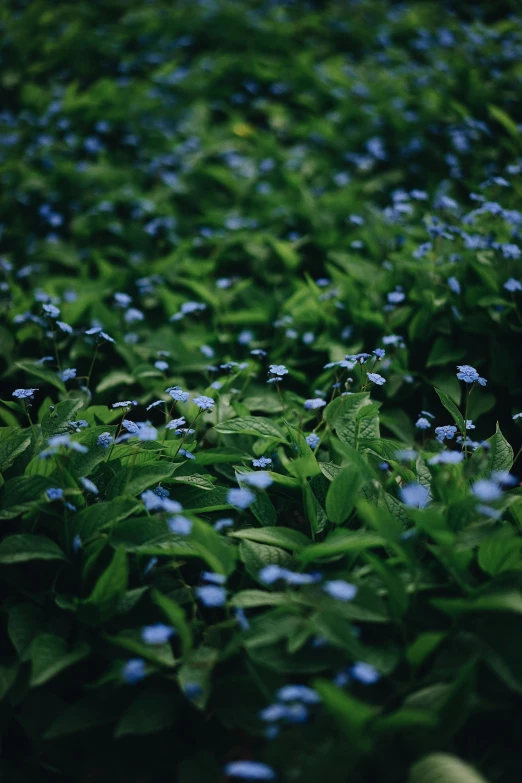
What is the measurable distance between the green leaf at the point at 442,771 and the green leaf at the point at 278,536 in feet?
2.69

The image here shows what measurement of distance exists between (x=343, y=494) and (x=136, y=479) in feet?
2.83

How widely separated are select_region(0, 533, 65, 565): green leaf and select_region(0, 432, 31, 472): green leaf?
382mm

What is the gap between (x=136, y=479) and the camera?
2.51 metres

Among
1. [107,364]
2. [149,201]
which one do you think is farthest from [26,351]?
[149,201]

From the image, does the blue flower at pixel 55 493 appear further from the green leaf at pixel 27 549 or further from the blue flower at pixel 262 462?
the blue flower at pixel 262 462

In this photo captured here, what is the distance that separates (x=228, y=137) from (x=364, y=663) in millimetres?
5708

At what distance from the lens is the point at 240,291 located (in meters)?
4.28

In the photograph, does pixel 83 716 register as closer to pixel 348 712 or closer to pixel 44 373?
pixel 348 712

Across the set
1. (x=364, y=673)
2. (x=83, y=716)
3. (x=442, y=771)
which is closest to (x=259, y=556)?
(x=364, y=673)

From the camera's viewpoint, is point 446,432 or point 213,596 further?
point 446,432

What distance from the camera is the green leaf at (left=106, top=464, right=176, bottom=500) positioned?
246 cm

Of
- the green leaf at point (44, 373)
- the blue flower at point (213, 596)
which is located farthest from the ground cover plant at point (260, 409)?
the green leaf at point (44, 373)

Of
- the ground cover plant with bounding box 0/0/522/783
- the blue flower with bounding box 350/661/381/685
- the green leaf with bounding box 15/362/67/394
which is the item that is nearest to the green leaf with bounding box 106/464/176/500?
the ground cover plant with bounding box 0/0/522/783

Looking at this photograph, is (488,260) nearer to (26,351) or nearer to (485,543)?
(485,543)
